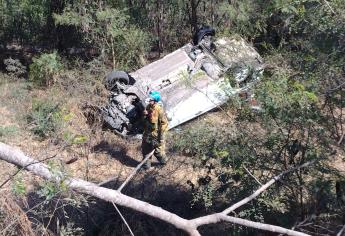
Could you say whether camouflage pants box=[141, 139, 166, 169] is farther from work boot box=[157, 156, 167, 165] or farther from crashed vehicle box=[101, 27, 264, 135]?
crashed vehicle box=[101, 27, 264, 135]

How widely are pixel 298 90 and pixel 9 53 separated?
10272mm

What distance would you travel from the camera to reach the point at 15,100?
11156 mm

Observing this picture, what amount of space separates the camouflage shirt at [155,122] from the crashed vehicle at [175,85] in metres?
0.64

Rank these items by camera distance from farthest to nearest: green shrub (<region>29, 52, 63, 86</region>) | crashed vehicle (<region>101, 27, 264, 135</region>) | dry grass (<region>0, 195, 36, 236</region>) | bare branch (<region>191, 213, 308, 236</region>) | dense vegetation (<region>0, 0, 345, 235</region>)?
green shrub (<region>29, 52, 63, 86</region>)
crashed vehicle (<region>101, 27, 264, 135</region>)
dense vegetation (<region>0, 0, 345, 235</region>)
dry grass (<region>0, 195, 36, 236</region>)
bare branch (<region>191, 213, 308, 236</region>)

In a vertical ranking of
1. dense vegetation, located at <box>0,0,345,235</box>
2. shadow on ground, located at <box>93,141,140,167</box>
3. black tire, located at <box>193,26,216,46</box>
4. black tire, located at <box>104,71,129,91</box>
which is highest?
dense vegetation, located at <box>0,0,345,235</box>

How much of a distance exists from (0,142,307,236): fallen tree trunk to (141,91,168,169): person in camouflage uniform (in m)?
3.75

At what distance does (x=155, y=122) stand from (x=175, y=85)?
1372mm

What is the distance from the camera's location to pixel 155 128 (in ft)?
27.7

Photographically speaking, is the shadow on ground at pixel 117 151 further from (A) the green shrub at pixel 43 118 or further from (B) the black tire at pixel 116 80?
(B) the black tire at pixel 116 80

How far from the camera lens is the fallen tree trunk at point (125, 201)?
171 inches

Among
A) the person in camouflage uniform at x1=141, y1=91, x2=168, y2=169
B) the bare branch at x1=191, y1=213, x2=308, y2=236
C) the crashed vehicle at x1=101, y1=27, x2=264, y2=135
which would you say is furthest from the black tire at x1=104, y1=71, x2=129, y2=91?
the bare branch at x1=191, y1=213, x2=308, y2=236

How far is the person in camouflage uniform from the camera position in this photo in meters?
8.34

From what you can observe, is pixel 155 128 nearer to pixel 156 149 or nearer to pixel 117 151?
pixel 156 149

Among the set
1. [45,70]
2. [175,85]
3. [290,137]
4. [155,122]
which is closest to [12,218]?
[290,137]
